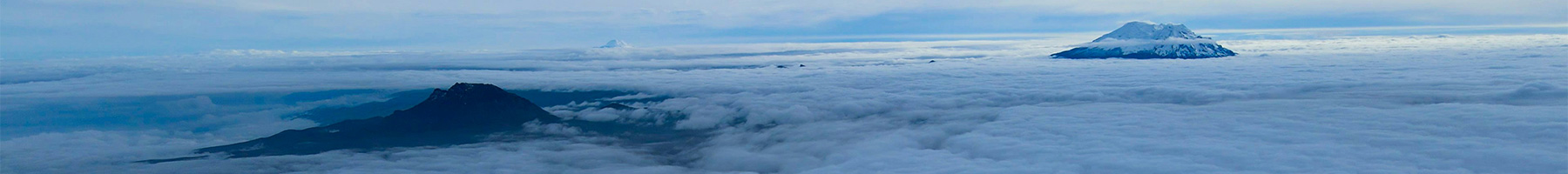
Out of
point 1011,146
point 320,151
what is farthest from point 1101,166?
point 320,151

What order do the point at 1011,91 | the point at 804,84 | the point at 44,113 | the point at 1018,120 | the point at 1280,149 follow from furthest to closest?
the point at 804,84
the point at 44,113
the point at 1011,91
the point at 1018,120
the point at 1280,149

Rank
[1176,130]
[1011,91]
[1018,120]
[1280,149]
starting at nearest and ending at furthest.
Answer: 1. [1280,149]
2. [1176,130]
3. [1018,120]
4. [1011,91]

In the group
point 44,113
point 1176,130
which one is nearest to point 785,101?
point 1176,130

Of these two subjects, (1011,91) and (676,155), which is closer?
(676,155)

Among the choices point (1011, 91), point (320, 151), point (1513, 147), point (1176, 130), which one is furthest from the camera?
point (1011, 91)

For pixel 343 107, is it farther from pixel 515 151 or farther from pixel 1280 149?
pixel 1280 149

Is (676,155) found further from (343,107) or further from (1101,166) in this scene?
(343,107)
